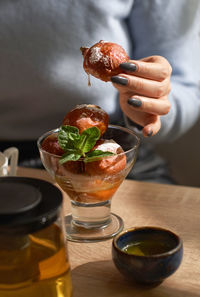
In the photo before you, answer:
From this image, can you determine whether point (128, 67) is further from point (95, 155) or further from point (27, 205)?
point (27, 205)

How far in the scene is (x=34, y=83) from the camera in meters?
1.24

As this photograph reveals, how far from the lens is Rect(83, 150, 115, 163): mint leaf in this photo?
706 millimetres

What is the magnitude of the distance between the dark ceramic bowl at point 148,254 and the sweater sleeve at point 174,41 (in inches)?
25.8

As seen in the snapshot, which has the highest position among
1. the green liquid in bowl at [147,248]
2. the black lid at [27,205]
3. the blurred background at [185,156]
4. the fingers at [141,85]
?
the fingers at [141,85]

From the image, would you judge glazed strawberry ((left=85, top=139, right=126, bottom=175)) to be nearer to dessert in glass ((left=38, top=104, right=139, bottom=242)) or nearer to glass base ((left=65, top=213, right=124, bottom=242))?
dessert in glass ((left=38, top=104, right=139, bottom=242))

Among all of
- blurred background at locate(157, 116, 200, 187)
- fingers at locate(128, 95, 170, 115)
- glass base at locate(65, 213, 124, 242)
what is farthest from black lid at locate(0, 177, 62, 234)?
blurred background at locate(157, 116, 200, 187)

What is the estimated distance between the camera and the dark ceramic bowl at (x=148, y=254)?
2.02ft

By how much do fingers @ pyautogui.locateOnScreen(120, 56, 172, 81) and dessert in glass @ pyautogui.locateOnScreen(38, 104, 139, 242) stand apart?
0.30ft

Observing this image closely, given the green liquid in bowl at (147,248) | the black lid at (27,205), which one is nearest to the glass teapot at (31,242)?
the black lid at (27,205)

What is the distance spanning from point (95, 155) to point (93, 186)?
2.4 inches

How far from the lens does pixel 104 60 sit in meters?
0.78

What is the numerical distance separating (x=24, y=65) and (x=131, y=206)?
53 cm

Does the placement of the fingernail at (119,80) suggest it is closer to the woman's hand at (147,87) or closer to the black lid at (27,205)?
the woman's hand at (147,87)

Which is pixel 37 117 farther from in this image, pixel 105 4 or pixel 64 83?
pixel 105 4
